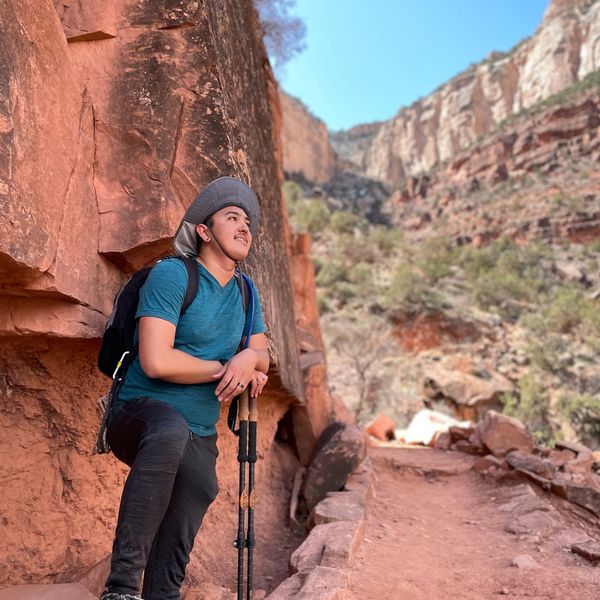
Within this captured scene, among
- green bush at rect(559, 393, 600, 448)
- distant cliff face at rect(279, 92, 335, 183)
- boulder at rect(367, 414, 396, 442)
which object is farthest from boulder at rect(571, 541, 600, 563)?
distant cliff face at rect(279, 92, 335, 183)

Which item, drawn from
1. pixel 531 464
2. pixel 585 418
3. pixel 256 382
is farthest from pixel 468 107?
pixel 256 382

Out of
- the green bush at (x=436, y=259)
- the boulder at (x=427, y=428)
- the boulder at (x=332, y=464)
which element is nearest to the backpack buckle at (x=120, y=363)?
the boulder at (x=332, y=464)

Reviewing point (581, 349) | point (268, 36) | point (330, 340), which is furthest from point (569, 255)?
point (268, 36)

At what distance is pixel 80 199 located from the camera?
2.64m

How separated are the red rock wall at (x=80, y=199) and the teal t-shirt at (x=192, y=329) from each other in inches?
23.5

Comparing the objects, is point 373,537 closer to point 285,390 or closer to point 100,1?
point 285,390

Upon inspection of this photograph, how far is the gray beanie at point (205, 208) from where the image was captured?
92.9 inches

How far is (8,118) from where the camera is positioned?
208 centimetres

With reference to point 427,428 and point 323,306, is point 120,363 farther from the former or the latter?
point 323,306

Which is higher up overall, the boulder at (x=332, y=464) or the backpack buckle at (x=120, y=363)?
the backpack buckle at (x=120, y=363)

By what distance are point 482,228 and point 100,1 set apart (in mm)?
41122

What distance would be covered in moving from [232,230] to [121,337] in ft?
2.18

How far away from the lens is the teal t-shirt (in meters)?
2.00

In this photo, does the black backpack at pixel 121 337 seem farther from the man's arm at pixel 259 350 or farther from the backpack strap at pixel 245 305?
the man's arm at pixel 259 350
